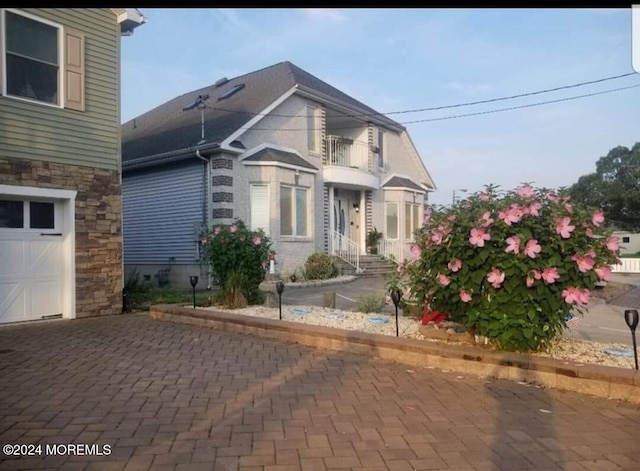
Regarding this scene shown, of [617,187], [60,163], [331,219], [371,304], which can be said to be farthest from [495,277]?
[617,187]

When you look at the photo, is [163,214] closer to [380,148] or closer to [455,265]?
[380,148]

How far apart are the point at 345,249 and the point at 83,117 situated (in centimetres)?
1150

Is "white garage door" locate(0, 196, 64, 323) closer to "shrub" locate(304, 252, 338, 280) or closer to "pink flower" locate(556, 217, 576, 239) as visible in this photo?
"shrub" locate(304, 252, 338, 280)

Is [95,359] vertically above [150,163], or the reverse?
[150,163]

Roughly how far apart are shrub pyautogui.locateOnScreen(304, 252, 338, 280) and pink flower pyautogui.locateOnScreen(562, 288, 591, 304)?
465 inches

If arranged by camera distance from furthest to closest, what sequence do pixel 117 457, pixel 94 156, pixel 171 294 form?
1. pixel 171 294
2. pixel 94 156
3. pixel 117 457

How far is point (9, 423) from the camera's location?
4.18 metres

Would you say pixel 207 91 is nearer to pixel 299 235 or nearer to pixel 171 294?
pixel 299 235

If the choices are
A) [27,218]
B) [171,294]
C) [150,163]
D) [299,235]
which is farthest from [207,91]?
[27,218]

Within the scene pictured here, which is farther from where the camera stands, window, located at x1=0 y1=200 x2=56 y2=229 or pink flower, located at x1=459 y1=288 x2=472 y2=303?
window, located at x1=0 y1=200 x2=56 y2=229

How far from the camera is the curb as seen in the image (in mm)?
4820

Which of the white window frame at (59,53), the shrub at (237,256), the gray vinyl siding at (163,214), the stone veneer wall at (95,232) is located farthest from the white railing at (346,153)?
the white window frame at (59,53)

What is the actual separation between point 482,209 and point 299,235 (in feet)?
38.3

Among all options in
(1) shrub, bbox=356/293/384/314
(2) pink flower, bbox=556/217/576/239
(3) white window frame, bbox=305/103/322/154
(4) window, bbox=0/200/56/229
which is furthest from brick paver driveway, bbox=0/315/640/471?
(3) white window frame, bbox=305/103/322/154
